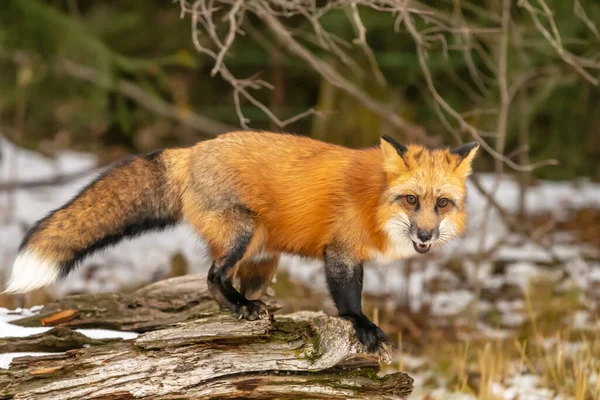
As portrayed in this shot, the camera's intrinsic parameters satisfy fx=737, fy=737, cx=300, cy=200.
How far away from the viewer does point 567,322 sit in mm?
7867

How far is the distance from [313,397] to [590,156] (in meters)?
10.6

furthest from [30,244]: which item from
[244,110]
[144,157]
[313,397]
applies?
[244,110]

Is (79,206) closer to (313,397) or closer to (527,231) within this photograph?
(313,397)

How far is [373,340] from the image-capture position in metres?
4.23

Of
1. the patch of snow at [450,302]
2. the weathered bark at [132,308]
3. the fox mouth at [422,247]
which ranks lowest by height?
the patch of snow at [450,302]

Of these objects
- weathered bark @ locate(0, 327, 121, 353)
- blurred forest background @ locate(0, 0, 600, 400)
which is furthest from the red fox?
blurred forest background @ locate(0, 0, 600, 400)

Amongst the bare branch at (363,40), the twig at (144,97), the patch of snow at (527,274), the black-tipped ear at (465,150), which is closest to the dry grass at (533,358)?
the patch of snow at (527,274)

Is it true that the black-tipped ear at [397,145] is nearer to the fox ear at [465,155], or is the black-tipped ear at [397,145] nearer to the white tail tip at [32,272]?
the fox ear at [465,155]

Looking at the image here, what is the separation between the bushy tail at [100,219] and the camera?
14.3ft

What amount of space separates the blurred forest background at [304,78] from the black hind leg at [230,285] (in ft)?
9.00

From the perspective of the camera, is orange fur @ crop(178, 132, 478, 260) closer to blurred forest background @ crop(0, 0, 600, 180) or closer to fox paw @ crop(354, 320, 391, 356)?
fox paw @ crop(354, 320, 391, 356)

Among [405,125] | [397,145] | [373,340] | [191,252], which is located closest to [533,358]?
[405,125]

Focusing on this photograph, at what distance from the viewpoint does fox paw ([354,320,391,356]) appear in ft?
13.8

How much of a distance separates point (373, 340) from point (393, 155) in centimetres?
107
